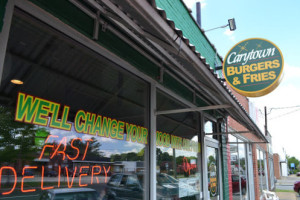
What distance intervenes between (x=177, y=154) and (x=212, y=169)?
2.40 m

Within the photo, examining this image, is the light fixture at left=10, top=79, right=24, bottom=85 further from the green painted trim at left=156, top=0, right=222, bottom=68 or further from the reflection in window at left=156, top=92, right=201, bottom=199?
the green painted trim at left=156, top=0, right=222, bottom=68

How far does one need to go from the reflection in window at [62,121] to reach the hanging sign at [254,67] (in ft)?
9.55

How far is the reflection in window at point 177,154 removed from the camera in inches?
178

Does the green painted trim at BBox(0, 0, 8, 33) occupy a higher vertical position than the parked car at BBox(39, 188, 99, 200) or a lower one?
higher

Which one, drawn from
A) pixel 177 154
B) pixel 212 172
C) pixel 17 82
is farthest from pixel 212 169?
pixel 17 82

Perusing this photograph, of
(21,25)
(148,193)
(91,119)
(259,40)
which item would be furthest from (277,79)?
(21,25)

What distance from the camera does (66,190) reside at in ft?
8.70

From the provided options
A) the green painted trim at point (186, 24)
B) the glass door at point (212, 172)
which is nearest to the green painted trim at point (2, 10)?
the green painted trim at point (186, 24)

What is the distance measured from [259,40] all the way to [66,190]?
17.6 ft

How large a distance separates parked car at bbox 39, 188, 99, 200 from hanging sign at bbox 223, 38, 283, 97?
3892 mm

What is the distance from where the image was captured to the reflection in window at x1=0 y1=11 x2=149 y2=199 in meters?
2.25

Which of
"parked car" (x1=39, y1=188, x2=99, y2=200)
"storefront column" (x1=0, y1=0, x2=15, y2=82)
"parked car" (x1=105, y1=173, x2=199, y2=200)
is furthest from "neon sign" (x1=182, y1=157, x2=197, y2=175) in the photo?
"storefront column" (x1=0, y1=0, x2=15, y2=82)

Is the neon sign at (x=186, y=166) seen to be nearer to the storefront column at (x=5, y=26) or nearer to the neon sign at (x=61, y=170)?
the neon sign at (x=61, y=170)

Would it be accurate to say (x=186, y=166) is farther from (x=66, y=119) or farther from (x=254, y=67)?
(x=66, y=119)
